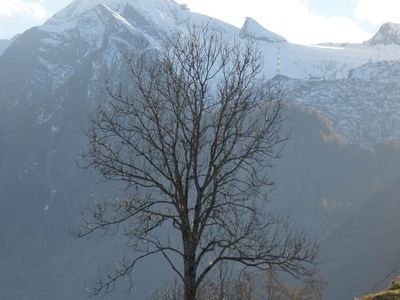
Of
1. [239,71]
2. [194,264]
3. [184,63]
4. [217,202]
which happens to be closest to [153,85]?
[184,63]

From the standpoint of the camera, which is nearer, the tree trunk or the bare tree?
the tree trunk

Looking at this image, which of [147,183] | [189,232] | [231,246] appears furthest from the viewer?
[147,183]

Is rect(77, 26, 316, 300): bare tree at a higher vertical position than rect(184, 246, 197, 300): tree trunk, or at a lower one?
higher

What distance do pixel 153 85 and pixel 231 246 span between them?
450cm

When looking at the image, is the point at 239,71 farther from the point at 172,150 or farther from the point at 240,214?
the point at 240,214

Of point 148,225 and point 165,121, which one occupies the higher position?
point 165,121

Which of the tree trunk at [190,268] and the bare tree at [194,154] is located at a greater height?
the bare tree at [194,154]

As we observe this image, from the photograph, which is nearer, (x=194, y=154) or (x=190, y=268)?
(x=190, y=268)

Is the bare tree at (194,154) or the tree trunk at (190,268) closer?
the tree trunk at (190,268)

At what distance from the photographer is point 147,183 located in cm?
2023

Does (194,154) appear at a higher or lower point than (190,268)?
higher

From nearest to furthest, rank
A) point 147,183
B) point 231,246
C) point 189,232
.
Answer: point 189,232, point 231,246, point 147,183

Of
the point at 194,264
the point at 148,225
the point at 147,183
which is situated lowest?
the point at 194,264

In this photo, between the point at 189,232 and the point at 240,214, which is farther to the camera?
the point at 240,214
